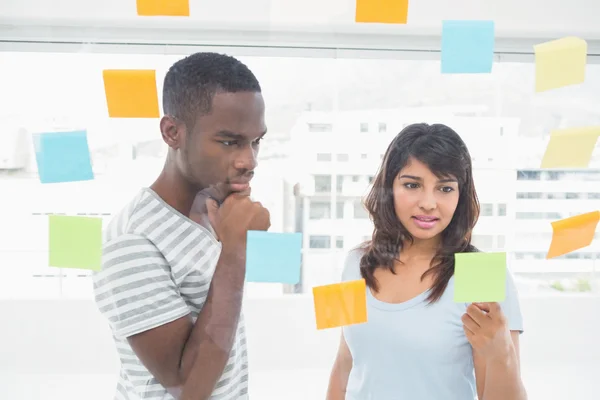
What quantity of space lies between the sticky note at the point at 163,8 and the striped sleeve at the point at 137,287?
435mm

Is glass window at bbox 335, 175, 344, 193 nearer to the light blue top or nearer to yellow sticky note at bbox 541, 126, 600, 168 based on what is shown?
the light blue top

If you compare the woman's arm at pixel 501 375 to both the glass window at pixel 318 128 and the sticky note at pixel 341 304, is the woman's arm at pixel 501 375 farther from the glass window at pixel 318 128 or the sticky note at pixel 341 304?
the glass window at pixel 318 128

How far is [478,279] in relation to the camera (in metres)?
1.15

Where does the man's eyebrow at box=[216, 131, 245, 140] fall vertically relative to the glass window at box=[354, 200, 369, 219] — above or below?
above

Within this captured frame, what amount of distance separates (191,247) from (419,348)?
0.46 meters

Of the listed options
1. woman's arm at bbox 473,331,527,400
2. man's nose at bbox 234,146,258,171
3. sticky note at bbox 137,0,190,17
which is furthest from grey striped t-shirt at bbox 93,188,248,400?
woman's arm at bbox 473,331,527,400

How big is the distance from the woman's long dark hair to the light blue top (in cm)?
4

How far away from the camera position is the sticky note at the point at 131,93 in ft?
3.75

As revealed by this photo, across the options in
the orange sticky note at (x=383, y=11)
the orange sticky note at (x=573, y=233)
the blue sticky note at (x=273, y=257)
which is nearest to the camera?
the blue sticky note at (x=273, y=257)

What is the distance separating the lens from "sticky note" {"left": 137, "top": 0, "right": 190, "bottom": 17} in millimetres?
1151

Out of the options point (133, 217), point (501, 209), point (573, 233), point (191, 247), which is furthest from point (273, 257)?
point (573, 233)

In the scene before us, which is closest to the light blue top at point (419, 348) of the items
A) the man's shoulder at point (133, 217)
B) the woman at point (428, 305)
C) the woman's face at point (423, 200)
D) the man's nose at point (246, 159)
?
the woman at point (428, 305)

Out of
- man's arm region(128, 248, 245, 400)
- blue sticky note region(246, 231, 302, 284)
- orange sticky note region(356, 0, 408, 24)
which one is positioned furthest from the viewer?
orange sticky note region(356, 0, 408, 24)

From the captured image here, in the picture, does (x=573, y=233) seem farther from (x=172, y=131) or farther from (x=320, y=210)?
(x=172, y=131)
